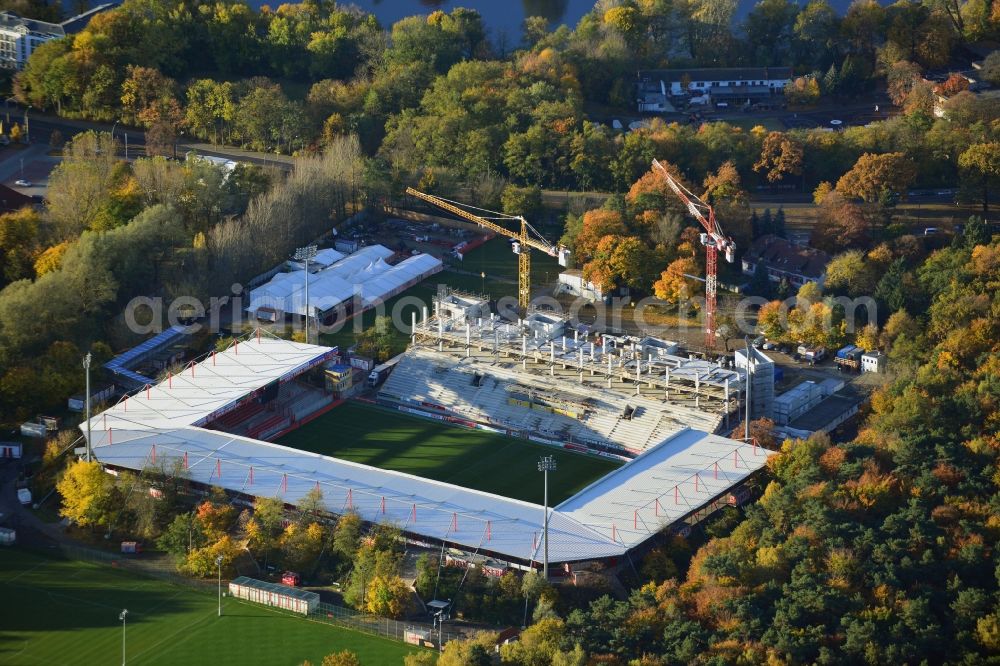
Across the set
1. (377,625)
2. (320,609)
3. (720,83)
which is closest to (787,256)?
(720,83)

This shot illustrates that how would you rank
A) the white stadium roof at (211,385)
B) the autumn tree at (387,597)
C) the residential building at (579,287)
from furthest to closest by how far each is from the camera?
the residential building at (579,287) → the white stadium roof at (211,385) → the autumn tree at (387,597)

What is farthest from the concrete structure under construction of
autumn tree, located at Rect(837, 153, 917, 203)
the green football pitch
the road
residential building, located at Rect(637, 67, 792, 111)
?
residential building, located at Rect(637, 67, 792, 111)

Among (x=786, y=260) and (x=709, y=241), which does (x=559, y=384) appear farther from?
(x=786, y=260)

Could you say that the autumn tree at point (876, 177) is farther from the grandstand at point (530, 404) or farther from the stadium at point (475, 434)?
the grandstand at point (530, 404)

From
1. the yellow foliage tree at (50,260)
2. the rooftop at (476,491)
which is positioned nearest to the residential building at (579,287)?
the rooftop at (476,491)

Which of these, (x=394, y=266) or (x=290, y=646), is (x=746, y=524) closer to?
(x=290, y=646)

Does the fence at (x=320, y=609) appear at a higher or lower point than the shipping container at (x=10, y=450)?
lower

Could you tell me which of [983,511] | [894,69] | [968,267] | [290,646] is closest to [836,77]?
[894,69]
